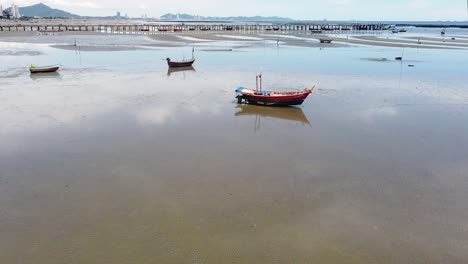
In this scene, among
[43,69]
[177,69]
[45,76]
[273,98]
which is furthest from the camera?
[177,69]

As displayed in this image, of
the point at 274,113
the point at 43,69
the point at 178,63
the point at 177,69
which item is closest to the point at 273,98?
the point at 274,113

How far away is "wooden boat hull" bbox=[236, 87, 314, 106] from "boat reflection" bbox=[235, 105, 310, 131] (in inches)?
11.5

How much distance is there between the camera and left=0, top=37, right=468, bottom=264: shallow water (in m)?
8.57

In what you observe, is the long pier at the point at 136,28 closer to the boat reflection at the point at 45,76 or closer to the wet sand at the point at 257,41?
the wet sand at the point at 257,41

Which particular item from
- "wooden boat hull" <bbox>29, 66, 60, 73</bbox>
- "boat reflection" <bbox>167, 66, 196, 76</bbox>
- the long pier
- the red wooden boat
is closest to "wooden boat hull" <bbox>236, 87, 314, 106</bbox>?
the red wooden boat

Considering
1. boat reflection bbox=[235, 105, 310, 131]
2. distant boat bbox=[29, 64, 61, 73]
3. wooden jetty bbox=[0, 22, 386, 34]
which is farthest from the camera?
wooden jetty bbox=[0, 22, 386, 34]

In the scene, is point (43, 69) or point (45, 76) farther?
point (43, 69)

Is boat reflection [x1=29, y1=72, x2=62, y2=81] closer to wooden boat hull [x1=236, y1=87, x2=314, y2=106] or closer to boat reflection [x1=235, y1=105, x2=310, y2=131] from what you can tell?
wooden boat hull [x1=236, y1=87, x2=314, y2=106]

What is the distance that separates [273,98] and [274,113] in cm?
113

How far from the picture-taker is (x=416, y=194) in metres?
11.1

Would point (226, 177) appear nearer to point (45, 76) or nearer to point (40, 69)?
point (45, 76)

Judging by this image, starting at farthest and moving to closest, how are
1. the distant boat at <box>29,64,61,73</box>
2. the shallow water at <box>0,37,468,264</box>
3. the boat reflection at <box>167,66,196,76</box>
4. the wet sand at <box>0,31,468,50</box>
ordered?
the wet sand at <box>0,31,468,50</box>
the boat reflection at <box>167,66,196,76</box>
the distant boat at <box>29,64,61,73</box>
the shallow water at <box>0,37,468,264</box>

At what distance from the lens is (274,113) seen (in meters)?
20.0

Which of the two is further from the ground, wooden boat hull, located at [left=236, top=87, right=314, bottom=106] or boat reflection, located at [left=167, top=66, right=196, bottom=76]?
boat reflection, located at [left=167, top=66, right=196, bottom=76]
